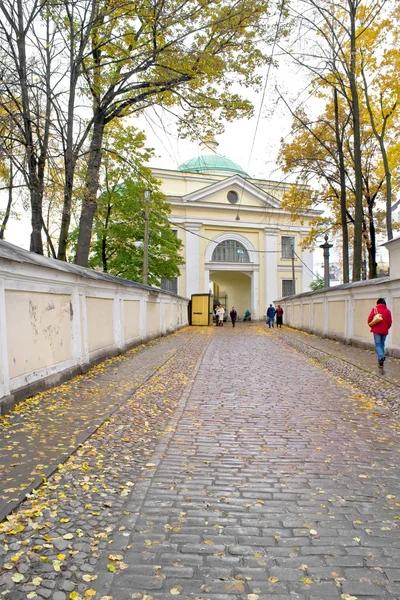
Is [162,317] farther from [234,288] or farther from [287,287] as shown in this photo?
[234,288]

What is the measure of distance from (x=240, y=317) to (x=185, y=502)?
154ft

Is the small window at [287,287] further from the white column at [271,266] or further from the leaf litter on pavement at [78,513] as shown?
the leaf litter on pavement at [78,513]

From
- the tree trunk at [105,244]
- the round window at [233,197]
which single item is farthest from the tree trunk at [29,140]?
the round window at [233,197]

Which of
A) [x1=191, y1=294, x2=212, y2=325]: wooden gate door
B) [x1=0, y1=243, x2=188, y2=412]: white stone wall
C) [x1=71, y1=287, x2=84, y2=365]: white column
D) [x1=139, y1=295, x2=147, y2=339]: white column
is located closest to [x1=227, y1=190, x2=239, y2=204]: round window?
[x1=191, y1=294, x2=212, y2=325]: wooden gate door

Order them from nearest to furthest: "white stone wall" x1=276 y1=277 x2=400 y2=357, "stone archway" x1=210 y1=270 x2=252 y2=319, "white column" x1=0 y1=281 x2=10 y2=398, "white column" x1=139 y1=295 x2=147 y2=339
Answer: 1. "white column" x1=0 y1=281 x2=10 y2=398
2. "white stone wall" x1=276 y1=277 x2=400 y2=357
3. "white column" x1=139 y1=295 x2=147 y2=339
4. "stone archway" x1=210 y1=270 x2=252 y2=319

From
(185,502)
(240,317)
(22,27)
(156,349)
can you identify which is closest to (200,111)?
(22,27)

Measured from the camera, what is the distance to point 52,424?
564cm

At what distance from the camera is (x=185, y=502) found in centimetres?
357

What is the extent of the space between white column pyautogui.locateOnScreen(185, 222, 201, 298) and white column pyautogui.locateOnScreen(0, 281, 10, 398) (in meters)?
38.8

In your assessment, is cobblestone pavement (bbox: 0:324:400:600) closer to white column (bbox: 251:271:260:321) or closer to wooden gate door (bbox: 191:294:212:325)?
wooden gate door (bbox: 191:294:212:325)

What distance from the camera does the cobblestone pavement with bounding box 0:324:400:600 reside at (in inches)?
101

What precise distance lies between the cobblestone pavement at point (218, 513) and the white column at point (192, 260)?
38.8m

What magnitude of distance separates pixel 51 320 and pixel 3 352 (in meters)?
2.11

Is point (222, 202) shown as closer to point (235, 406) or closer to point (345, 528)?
point (235, 406)
